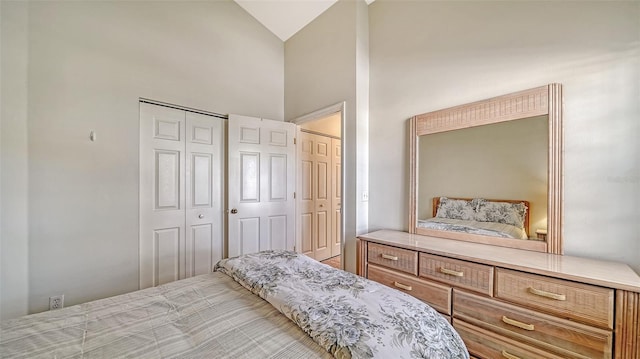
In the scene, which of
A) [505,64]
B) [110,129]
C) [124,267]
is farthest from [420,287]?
[110,129]

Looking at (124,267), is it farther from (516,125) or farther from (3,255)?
(516,125)

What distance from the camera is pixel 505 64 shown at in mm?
1671

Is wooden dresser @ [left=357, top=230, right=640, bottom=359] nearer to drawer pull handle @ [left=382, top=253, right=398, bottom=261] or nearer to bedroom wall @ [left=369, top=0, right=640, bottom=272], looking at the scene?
drawer pull handle @ [left=382, top=253, right=398, bottom=261]

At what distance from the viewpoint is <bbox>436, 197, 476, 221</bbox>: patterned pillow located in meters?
1.83

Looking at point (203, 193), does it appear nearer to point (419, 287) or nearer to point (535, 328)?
point (419, 287)

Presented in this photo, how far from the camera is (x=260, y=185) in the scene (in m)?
2.87

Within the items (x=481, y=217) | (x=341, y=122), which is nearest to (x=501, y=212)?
(x=481, y=217)

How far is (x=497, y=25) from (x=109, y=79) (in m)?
3.08

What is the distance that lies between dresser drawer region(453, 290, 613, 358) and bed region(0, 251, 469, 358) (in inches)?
25.3

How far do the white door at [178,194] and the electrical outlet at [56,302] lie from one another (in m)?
0.50

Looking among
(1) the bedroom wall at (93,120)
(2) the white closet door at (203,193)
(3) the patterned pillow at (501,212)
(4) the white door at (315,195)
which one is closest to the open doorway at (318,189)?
(4) the white door at (315,195)

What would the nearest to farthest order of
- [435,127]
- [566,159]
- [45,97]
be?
[566,159], [45,97], [435,127]

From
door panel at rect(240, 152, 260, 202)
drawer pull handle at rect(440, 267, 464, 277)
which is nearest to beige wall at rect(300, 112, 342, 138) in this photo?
door panel at rect(240, 152, 260, 202)

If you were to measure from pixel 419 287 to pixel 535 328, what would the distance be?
60cm
